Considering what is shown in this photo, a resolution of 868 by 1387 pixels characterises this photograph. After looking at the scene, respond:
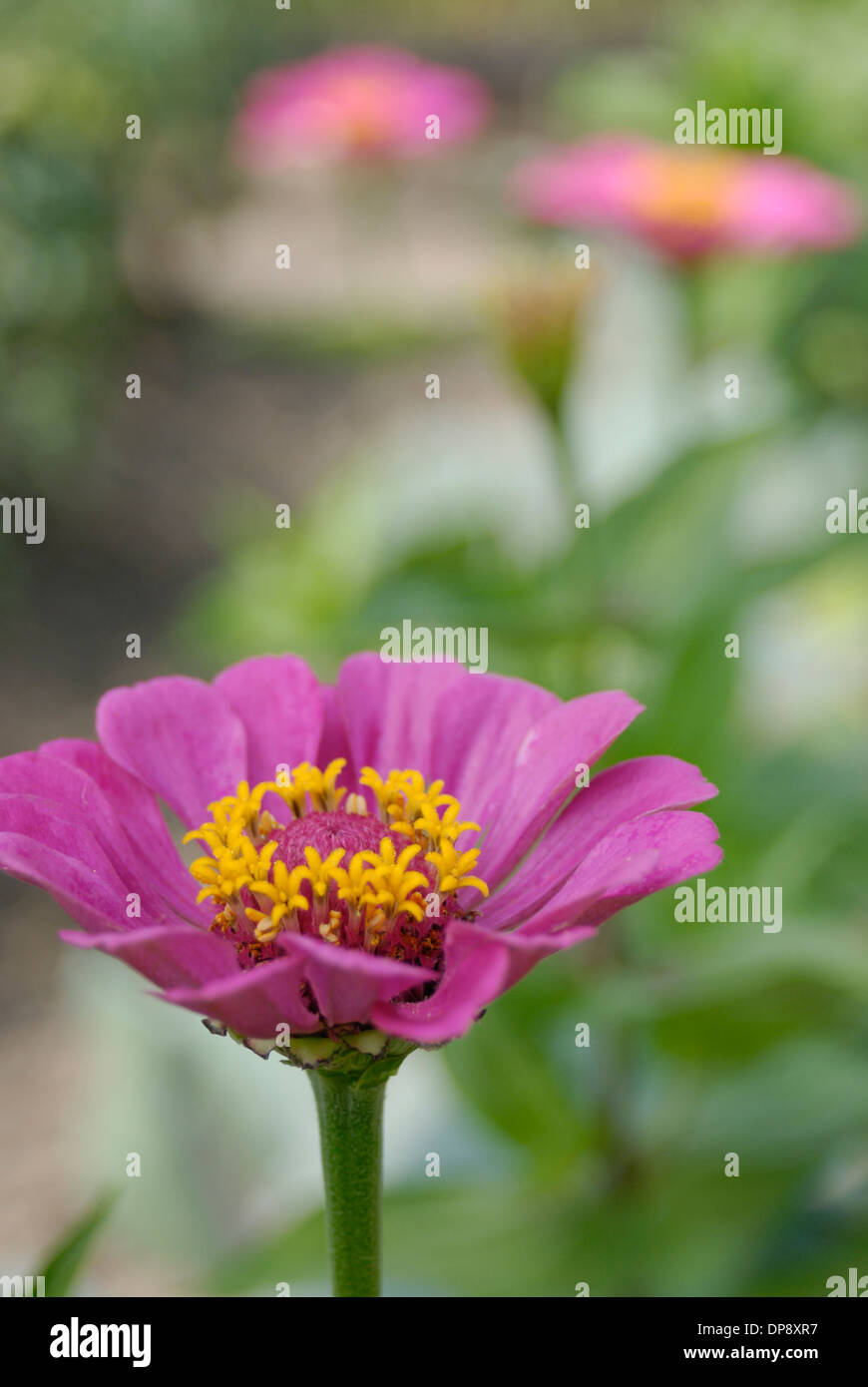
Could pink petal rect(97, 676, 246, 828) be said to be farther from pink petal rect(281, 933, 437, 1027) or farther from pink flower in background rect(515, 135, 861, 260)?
pink flower in background rect(515, 135, 861, 260)

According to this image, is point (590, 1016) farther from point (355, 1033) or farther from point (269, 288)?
point (269, 288)

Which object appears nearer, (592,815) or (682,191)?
(592,815)

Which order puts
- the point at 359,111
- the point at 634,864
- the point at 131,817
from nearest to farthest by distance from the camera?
the point at 634,864 → the point at 131,817 → the point at 359,111

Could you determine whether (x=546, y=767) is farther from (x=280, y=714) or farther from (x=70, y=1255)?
(x=70, y=1255)

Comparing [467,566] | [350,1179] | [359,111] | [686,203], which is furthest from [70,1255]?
[359,111]

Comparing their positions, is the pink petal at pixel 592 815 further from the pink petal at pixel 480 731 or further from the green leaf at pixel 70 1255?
the green leaf at pixel 70 1255

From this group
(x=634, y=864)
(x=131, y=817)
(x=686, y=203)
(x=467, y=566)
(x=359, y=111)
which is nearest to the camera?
(x=634, y=864)

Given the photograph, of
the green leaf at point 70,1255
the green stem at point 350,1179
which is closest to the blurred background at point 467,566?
the green leaf at point 70,1255

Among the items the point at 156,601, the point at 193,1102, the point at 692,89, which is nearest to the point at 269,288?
the point at 156,601
